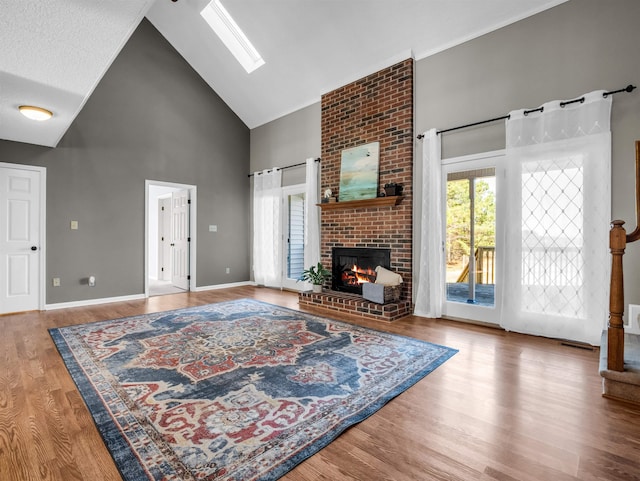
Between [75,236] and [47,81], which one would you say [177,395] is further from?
[75,236]

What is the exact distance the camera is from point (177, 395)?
2.18 metres

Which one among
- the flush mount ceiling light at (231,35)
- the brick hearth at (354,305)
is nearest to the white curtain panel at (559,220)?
the brick hearth at (354,305)

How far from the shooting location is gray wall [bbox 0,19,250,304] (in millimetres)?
4969

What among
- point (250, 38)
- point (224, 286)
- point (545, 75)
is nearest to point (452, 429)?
point (545, 75)

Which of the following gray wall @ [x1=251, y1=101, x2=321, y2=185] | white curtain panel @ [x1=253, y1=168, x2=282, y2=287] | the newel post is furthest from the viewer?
white curtain panel @ [x1=253, y1=168, x2=282, y2=287]

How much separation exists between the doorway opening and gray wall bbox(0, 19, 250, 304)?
13cm

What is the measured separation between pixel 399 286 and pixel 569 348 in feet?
6.43

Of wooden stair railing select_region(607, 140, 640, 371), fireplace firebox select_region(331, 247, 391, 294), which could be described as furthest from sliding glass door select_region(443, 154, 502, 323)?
wooden stair railing select_region(607, 140, 640, 371)

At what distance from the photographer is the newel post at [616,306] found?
2.20 metres

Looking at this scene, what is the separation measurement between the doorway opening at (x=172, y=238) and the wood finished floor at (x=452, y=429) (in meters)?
3.49

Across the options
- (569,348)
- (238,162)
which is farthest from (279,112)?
(569,348)

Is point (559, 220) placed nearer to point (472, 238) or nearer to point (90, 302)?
point (472, 238)

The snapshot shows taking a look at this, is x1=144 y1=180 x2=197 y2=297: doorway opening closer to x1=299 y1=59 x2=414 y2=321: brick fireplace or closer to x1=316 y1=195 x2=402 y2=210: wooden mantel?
x1=299 y1=59 x2=414 y2=321: brick fireplace

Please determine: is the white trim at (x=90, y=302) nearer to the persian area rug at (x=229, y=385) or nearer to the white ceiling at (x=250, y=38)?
the persian area rug at (x=229, y=385)
